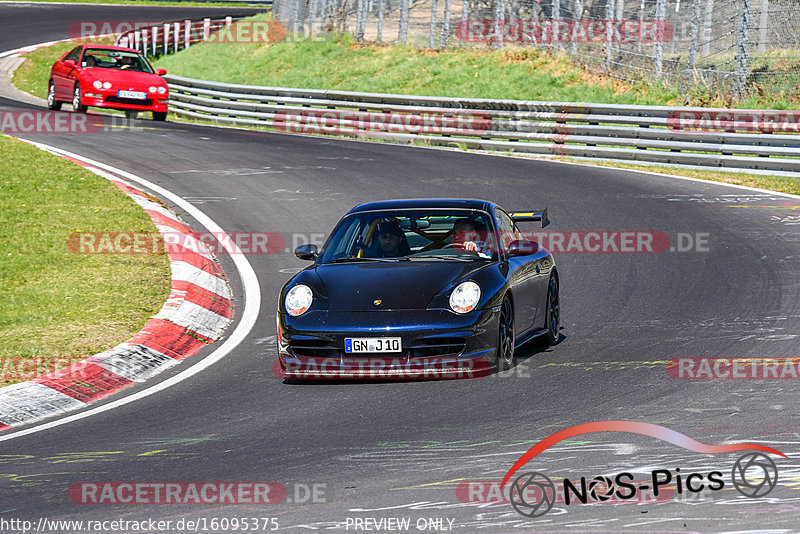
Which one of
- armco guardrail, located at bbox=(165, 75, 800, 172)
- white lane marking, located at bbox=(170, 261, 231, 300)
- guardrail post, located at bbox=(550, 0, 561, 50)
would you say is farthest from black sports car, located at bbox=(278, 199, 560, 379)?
guardrail post, located at bbox=(550, 0, 561, 50)

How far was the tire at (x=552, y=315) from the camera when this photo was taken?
9301 millimetres

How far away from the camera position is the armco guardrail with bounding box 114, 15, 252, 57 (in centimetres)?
3981

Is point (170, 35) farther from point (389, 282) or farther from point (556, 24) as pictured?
point (389, 282)

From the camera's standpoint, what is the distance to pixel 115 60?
1059 inches

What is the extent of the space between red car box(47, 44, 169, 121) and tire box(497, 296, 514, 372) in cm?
1931

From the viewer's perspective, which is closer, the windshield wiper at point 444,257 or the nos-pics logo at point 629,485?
the nos-pics logo at point 629,485

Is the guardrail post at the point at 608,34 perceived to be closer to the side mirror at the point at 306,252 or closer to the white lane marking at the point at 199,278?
the white lane marking at the point at 199,278

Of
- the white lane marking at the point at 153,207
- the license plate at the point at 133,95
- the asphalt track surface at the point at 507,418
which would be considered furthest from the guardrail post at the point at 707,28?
the white lane marking at the point at 153,207

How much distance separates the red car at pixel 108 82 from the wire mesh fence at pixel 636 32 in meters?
9.24

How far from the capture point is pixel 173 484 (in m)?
5.64

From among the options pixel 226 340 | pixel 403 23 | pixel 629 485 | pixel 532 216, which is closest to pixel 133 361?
pixel 226 340

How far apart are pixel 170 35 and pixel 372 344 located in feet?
119

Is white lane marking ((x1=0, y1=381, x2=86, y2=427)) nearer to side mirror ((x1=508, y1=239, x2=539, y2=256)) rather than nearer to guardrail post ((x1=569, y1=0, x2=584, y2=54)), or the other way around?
side mirror ((x1=508, y1=239, x2=539, y2=256))

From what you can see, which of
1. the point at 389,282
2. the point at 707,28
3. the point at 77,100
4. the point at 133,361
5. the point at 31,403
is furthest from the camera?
the point at 77,100
